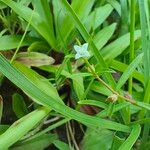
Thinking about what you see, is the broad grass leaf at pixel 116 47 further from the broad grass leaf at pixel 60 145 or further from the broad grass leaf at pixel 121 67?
the broad grass leaf at pixel 60 145

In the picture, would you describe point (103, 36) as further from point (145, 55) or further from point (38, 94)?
point (38, 94)

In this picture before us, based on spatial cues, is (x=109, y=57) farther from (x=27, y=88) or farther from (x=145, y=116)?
(x=27, y=88)

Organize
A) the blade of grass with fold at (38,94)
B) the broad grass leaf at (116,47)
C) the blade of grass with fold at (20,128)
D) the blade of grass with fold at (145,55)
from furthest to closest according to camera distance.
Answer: the broad grass leaf at (116,47) < the blade of grass with fold at (145,55) < the blade of grass with fold at (20,128) < the blade of grass with fold at (38,94)

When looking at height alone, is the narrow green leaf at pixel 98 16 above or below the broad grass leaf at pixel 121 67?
above

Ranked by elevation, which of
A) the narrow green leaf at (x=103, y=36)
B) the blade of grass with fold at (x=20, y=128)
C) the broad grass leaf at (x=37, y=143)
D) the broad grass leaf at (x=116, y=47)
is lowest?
the broad grass leaf at (x=37, y=143)

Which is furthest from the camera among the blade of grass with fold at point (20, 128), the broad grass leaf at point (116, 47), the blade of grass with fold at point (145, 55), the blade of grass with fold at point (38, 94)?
the broad grass leaf at point (116, 47)

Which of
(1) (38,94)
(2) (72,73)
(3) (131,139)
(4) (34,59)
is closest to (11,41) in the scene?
(4) (34,59)

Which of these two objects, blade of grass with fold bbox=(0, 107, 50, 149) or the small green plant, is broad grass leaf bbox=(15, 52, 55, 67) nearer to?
the small green plant

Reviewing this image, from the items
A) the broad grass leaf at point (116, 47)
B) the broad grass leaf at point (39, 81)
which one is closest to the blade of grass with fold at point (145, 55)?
the broad grass leaf at point (116, 47)

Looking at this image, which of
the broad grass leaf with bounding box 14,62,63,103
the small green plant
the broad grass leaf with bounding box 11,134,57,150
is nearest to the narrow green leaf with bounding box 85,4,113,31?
the small green plant

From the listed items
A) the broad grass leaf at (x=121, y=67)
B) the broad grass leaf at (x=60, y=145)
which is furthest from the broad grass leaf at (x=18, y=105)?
the broad grass leaf at (x=121, y=67)

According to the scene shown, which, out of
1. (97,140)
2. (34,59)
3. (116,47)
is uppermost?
(34,59)

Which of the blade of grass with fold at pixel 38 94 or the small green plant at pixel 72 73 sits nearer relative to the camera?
the blade of grass with fold at pixel 38 94
